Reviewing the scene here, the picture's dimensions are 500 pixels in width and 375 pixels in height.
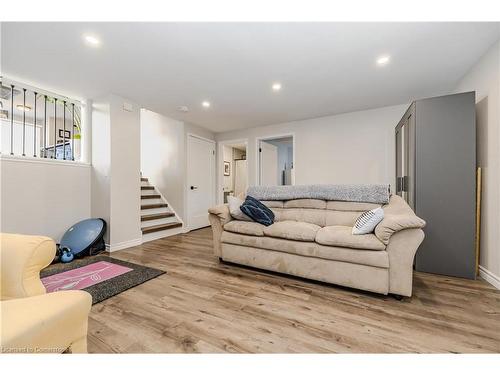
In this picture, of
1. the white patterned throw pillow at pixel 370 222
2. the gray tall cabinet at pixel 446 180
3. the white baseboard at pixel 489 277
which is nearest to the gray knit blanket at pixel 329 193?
the gray tall cabinet at pixel 446 180

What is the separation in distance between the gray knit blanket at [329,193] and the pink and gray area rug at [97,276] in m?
1.69

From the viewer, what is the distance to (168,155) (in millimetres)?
4750

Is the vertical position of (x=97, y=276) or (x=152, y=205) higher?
(x=152, y=205)

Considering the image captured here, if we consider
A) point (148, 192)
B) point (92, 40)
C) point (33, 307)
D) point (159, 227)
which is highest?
point (92, 40)

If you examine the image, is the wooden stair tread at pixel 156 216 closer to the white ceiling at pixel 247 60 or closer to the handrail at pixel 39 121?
the handrail at pixel 39 121

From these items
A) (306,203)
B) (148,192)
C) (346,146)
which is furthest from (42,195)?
(346,146)

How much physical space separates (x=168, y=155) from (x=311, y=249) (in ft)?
12.6

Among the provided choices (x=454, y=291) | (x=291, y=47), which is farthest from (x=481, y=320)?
(x=291, y=47)

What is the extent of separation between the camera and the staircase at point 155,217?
395cm

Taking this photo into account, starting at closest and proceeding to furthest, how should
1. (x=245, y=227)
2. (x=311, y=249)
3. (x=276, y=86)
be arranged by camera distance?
(x=311, y=249)
(x=245, y=227)
(x=276, y=86)

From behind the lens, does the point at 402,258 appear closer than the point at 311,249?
Yes

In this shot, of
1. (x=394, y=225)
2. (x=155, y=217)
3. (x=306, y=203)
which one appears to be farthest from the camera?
(x=155, y=217)

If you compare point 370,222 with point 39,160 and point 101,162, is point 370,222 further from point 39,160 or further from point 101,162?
point 39,160
